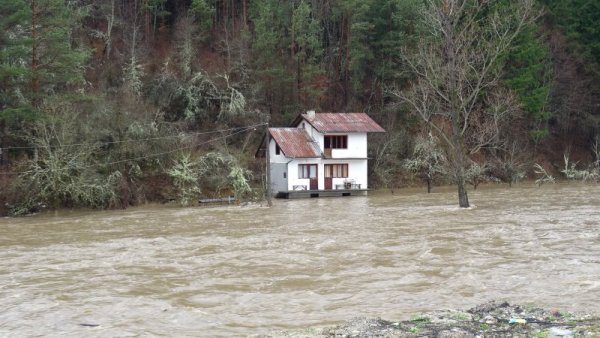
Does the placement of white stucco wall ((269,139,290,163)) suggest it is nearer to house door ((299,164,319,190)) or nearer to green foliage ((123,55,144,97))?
house door ((299,164,319,190))

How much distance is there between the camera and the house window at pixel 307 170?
41844 mm

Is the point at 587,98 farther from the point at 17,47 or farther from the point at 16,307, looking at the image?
the point at 16,307

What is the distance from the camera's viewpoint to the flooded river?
11547 mm

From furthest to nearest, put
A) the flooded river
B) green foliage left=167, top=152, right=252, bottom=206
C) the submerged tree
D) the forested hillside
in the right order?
the submerged tree → green foliage left=167, top=152, right=252, bottom=206 → the forested hillside → the flooded river

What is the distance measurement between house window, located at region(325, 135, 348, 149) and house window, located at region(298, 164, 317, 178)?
1.82 meters

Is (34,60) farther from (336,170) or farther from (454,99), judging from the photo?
(454,99)

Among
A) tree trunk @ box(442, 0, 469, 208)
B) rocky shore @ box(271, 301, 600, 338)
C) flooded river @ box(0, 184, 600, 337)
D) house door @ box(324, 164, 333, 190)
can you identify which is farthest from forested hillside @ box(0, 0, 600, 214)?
rocky shore @ box(271, 301, 600, 338)

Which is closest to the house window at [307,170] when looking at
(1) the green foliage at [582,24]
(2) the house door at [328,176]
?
(2) the house door at [328,176]

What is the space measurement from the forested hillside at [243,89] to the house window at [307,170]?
112 inches

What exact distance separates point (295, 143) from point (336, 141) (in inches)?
113

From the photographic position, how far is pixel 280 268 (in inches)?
624

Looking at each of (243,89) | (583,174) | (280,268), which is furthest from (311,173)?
(280,268)

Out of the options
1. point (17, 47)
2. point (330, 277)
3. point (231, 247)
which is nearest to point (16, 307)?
point (330, 277)

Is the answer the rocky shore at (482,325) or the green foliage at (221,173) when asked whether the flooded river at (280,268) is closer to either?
the rocky shore at (482,325)
